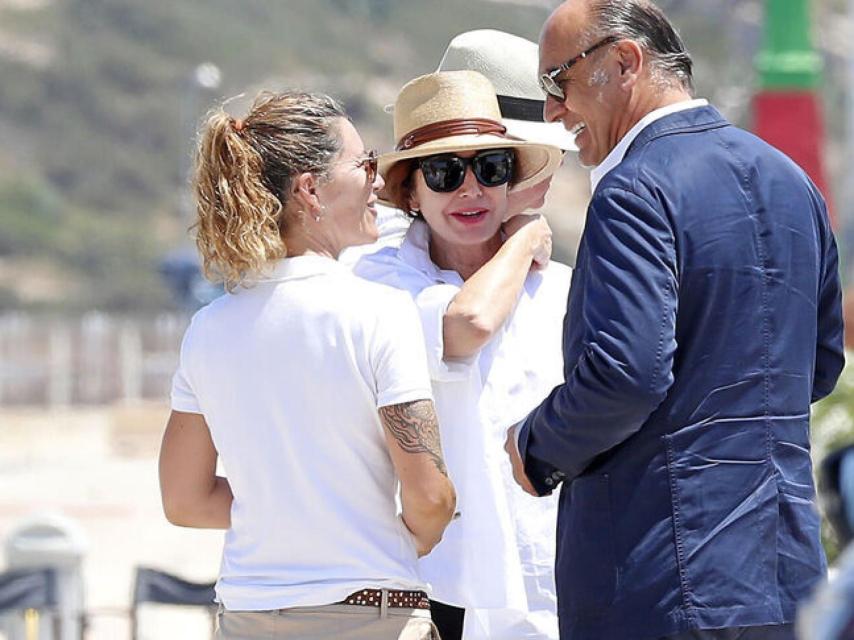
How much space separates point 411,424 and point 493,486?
46cm

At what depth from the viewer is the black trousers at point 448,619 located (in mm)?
3203

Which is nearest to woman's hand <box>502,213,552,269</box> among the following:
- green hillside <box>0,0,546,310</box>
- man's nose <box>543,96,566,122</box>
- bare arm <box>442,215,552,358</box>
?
bare arm <box>442,215,552,358</box>

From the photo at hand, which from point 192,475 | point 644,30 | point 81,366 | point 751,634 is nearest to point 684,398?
point 751,634

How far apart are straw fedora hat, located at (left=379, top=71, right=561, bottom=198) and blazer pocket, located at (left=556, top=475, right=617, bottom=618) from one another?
33.3 inches

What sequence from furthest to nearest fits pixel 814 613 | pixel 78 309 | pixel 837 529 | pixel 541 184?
pixel 78 309 → pixel 541 184 → pixel 837 529 → pixel 814 613

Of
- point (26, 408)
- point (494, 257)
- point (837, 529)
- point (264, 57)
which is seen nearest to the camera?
point (837, 529)

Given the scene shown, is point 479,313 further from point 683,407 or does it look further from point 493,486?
point 683,407

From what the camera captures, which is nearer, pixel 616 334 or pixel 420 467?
pixel 616 334

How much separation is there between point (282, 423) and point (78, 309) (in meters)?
47.0

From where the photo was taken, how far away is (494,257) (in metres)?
3.27

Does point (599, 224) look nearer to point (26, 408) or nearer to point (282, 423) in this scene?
point (282, 423)

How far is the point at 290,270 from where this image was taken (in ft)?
9.38

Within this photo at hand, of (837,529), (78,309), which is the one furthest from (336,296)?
(78,309)

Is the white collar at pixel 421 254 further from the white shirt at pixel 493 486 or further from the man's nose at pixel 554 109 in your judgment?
the man's nose at pixel 554 109
